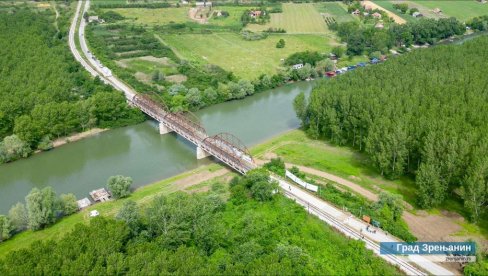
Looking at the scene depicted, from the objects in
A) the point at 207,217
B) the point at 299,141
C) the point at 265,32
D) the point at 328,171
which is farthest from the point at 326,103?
the point at 265,32

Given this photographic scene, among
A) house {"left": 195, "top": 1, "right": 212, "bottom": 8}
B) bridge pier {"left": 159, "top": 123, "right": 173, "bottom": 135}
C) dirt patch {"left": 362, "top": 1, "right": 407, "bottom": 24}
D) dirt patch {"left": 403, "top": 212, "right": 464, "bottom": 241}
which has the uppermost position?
dirt patch {"left": 362, "top": 1, "right": 407, "bottom": 24}

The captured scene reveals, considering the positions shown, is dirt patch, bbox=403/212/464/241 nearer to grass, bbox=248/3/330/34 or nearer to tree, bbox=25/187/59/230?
tree, bbox=25/187/59/230

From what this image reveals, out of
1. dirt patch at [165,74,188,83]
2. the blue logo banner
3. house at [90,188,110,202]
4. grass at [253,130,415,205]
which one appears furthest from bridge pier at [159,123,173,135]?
the blue logo banner

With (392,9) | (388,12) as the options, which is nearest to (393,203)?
(388,12)

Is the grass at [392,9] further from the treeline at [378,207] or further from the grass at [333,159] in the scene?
the treeline at [378,207]

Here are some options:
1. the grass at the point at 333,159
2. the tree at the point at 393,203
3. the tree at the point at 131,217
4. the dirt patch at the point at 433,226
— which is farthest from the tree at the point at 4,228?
the dirt patch at the point at 433,226

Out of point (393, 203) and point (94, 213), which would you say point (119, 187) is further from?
point (393, 203)

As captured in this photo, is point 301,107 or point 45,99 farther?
point 45,99
